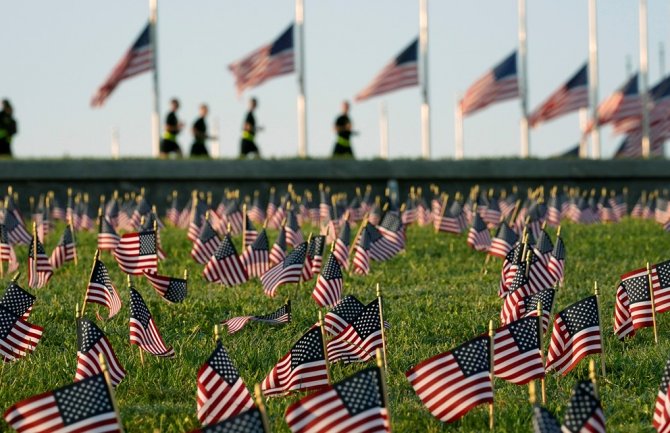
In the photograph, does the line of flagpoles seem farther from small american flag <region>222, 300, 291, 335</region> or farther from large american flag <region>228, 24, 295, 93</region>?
small american flag <region>222, 300, 291, 335</region>

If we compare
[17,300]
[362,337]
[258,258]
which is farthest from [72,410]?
[258,258]

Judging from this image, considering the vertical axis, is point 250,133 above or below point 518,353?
above

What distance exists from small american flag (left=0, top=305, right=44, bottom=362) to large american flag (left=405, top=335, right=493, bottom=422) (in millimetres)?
3736

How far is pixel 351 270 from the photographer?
747 inches

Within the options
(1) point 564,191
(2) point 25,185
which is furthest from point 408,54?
(2) point 25,185

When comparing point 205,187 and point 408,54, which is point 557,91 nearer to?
point 408,54

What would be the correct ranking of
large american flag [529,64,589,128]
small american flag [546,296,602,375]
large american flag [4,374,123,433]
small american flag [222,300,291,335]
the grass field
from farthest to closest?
large american flag [529,64,589,128], small american flag [222,300,291,335], small american flag [546,296,602,375], the grass field, large american flag [4,374,123,433]

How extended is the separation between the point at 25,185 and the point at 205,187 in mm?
3895

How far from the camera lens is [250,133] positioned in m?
36.7

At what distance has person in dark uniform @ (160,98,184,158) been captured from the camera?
3628 cm

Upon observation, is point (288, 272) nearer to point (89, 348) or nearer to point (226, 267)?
point (226, 267)

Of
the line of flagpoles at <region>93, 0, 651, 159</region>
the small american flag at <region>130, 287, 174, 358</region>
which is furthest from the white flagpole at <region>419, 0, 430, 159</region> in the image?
the small american flag at <region>130, 287, 174, 358</region>

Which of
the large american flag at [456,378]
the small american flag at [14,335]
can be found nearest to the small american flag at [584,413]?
the large american flag at [456,378]

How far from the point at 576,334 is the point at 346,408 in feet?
12.1
